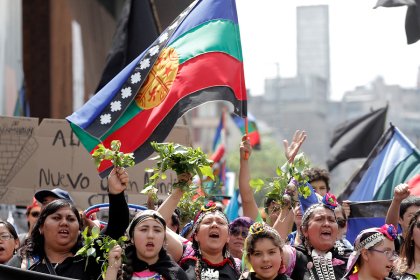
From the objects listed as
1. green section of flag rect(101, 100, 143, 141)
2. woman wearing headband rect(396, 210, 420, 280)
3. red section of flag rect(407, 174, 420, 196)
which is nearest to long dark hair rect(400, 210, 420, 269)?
woman wearing headband rect(396, 210, 420, 280)

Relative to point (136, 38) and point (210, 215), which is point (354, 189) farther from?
point (210, 215)

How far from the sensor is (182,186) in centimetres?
825

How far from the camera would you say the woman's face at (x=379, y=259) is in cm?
789

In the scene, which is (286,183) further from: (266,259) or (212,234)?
(266,259)

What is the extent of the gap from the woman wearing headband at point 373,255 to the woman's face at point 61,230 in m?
→ 1.85

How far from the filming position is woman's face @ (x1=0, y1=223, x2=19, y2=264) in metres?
8.87

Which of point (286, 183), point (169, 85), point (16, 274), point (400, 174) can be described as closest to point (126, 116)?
point (169, 85)

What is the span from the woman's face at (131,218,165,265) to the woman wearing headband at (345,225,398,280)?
4.21 feet

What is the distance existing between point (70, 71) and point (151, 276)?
16602mm

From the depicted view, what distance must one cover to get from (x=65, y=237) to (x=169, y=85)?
2363 millimetres

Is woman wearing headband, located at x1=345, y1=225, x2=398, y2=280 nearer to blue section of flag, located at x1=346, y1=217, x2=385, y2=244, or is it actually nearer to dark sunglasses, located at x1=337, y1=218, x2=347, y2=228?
dark sunglasses, located at x1=337, y1=218, x2=347, y2=228

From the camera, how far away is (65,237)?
805 cm

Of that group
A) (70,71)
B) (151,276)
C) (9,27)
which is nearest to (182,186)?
(151,276)

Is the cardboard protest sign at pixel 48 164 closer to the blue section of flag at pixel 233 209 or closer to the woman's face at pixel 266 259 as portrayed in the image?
the blue section of flag at pixel 233 209
